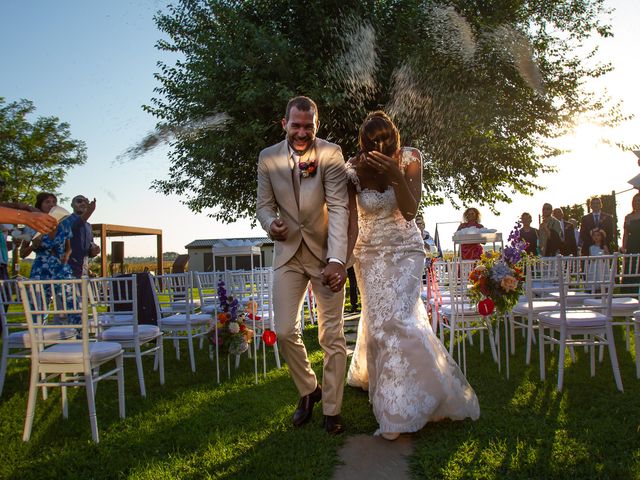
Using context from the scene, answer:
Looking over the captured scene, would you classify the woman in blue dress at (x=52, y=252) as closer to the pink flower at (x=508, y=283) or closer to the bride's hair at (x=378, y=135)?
the bride's hair at (x=378, y=135)

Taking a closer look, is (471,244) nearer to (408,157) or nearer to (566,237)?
(566,237)

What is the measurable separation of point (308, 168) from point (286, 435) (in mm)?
1779

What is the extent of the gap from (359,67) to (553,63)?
6097 mm

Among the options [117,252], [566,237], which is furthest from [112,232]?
[566,237]

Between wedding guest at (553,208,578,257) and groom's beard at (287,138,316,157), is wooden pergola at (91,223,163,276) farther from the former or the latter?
groom's beard at (287,138,316,157)

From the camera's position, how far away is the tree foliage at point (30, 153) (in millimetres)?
23641

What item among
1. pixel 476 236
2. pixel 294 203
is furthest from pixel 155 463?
pixel 476 236

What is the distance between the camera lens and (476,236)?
202 inches

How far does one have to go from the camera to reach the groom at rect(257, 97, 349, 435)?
11.6ft

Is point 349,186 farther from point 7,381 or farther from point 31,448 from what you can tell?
point 7,381

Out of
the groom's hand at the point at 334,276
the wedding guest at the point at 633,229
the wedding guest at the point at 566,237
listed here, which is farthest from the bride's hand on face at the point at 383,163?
the wedding guest at the point at 566,237

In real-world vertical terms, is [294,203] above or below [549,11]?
below

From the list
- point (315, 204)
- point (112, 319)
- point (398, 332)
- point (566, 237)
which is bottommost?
point (112, 319)

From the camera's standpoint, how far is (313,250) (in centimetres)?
354
